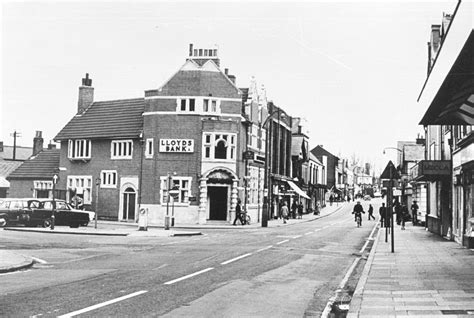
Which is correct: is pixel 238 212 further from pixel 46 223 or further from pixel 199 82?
pixel 46 223

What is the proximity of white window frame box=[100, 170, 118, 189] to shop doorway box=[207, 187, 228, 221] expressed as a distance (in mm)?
7824

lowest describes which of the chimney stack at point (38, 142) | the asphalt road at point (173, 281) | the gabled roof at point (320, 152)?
the asphalt road at point (173, 281)

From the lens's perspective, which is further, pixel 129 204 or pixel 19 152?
pixel 19 152

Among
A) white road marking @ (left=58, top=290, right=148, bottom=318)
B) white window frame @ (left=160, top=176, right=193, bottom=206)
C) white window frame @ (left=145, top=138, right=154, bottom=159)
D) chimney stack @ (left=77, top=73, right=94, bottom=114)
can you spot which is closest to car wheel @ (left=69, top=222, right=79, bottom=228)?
white window frame @ (left=160, top=176, right=193, bottom=206)

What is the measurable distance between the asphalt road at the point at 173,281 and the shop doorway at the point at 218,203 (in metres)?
22.8

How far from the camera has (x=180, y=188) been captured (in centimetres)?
4556

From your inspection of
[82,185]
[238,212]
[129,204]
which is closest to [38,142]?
[82,185]

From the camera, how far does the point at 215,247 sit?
23125mm

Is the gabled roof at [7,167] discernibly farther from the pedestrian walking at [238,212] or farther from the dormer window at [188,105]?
the pedestrian walking at [238,212]

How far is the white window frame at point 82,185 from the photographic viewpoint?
50.1 metres

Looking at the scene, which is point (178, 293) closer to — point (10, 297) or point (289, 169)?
point (10, 297)

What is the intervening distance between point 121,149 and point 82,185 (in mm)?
5207

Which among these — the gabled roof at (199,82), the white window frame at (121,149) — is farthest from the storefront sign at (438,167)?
the white window frame at (121,149)

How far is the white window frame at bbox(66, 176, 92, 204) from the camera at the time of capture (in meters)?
50.1
